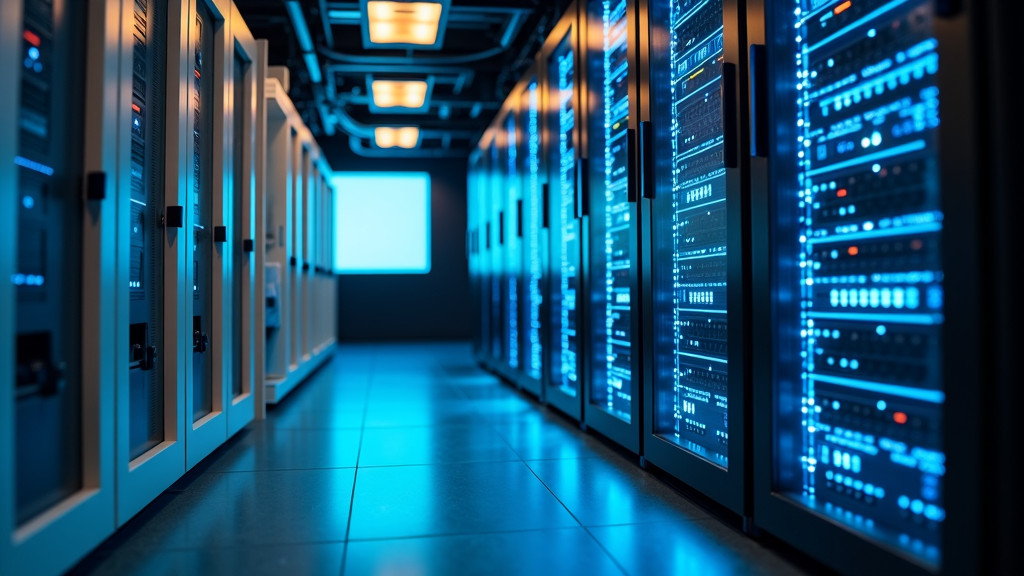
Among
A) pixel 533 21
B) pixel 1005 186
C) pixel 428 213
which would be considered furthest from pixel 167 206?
pixel 428 213

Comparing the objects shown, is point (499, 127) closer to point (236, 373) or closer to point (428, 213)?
point (236, 373)

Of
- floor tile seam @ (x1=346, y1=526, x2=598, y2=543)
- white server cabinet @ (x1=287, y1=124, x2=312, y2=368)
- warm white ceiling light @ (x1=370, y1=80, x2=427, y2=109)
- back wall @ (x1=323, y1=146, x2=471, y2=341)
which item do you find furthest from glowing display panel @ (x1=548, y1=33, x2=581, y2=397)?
back wall @ (x1=323, y1=146, x2=471, y2=341)

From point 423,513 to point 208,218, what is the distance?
1483mm

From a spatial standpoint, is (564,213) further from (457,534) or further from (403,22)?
(457,534)

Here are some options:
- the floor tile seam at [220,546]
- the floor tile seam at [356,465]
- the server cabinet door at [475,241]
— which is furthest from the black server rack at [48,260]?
the server cabinet door at [475,241]

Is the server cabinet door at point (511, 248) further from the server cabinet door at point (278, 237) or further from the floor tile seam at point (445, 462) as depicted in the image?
the floor tile seam at point (445, 462)

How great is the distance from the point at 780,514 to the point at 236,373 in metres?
2.55

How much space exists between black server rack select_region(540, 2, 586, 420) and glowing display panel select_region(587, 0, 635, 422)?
133mm

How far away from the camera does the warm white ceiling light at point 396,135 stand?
319 inches

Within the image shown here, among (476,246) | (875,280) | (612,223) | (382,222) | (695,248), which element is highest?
(382,222)

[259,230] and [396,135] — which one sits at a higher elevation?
[396,135]

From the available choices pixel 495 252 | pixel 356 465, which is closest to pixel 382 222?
pixel 495 252

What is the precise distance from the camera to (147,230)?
2076 mm

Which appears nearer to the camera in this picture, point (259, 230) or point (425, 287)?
point (259, 230)
